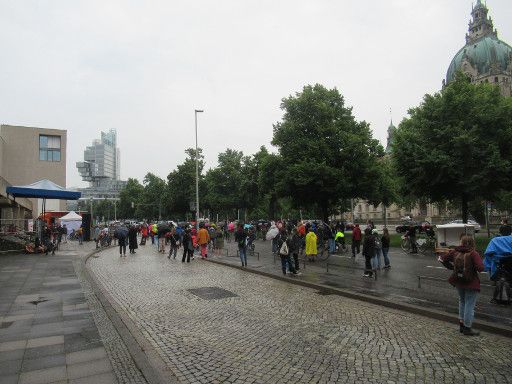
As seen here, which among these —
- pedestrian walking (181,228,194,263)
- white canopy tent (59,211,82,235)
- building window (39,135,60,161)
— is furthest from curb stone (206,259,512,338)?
building window (39,135,60,161)

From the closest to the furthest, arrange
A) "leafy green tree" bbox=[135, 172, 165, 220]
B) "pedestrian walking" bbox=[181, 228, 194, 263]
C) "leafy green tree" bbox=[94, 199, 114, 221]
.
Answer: "pedestrian walking" bbox=[181, 228, 194, 263]
"leafy green tree" bbox=[135, 172, 165, 220]
"leafy green tree" bbox=[94, 199, 114, 221]

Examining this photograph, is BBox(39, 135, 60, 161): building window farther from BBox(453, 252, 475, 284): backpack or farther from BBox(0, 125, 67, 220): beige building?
BBox(453, 252, 475, 284): backpack

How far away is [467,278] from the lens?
22.2ft

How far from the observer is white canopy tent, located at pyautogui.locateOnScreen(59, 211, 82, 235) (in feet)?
142

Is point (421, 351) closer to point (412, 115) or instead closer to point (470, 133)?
point (470, 133)

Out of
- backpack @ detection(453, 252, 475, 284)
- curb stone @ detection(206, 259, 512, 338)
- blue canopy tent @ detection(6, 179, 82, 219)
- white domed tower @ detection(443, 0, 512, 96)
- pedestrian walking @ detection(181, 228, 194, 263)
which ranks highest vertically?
white domed tower @ detection(443, 0, 512, 96)

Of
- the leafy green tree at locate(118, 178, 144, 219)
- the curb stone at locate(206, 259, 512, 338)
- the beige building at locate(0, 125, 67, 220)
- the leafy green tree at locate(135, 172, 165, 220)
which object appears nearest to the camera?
the curb stone at locate(206, 259, 512, 338)

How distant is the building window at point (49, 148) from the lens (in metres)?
56.1

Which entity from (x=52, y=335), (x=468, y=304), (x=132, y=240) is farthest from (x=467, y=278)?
(x=132, y=240)

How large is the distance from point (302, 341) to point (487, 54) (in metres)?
130

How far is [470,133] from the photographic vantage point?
2161cm

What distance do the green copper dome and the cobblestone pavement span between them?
4611 inches

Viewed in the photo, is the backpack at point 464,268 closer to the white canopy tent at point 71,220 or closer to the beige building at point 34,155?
the white canopy tent at point 71,220

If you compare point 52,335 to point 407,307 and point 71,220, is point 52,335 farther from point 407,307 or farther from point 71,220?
point 71,220
